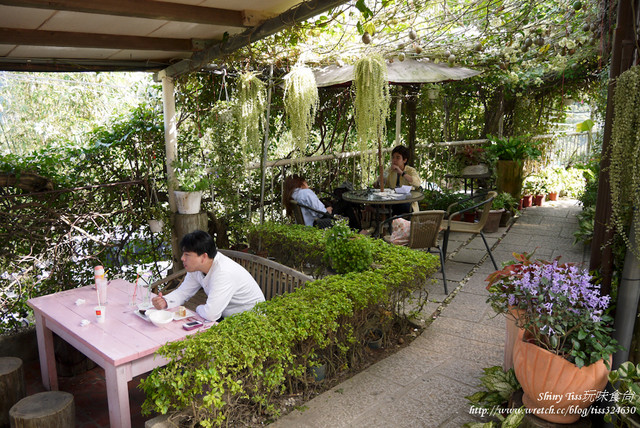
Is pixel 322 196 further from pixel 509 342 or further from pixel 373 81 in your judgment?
pixel 509 342

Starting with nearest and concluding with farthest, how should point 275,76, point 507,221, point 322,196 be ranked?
point 275,76 → point 322,196 → point 507,221

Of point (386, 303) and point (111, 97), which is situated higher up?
point (111, 97)

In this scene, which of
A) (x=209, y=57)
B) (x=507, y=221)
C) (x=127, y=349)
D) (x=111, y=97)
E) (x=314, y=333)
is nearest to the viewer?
(x=127, y=349)

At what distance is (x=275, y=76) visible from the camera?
5938 millimetres

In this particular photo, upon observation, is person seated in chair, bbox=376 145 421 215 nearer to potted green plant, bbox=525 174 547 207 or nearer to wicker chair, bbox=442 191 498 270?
wicker chair, bbox=442 191 498 270

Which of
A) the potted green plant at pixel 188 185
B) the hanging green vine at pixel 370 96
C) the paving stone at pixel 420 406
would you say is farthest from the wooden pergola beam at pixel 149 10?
the paving stone at pixel 420 406

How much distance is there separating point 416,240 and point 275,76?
110 inches

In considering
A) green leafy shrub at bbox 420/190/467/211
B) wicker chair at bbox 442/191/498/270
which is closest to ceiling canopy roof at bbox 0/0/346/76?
→ wicker chair at bbox 442/191/498/270

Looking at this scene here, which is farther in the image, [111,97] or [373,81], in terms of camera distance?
[111,97]

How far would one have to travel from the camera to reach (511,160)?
8070mm

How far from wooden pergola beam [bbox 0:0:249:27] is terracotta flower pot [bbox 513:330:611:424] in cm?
324

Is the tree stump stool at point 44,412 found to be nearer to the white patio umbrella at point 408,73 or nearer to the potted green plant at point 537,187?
the white patio umbrella at point 408,73

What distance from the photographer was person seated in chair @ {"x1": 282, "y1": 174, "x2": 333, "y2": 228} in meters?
5.45

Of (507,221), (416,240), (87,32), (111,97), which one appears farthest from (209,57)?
(111,97)
